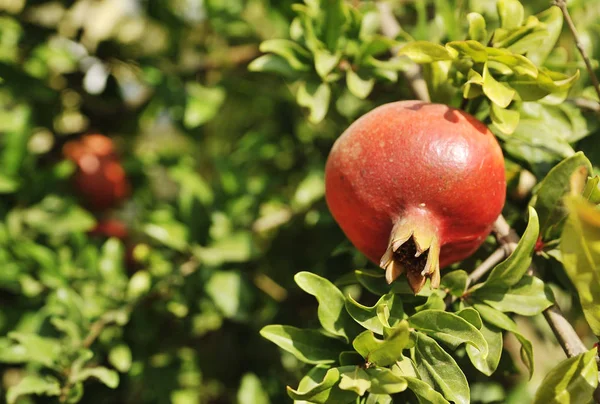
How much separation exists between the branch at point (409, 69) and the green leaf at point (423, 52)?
8cm

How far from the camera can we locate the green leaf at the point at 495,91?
0.78 m

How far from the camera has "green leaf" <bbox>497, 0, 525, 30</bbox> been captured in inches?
33.5

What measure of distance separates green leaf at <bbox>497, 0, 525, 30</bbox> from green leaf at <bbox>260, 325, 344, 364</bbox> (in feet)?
1.69

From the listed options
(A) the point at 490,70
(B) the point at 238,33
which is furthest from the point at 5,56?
(A) the point at 490,70

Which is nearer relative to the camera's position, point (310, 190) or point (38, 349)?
point (38, 349)

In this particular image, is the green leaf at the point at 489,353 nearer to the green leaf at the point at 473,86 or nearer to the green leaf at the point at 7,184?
the green leaf at the point at 473,86

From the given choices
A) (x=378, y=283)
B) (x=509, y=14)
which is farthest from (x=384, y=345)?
(x=509, y=14)

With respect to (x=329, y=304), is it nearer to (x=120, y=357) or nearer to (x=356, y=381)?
(x=356, y=381)

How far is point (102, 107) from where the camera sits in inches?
61.7

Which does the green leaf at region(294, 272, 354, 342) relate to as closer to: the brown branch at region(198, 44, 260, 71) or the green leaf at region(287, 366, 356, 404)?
the green leaf at region(287, 366, 356, 404)

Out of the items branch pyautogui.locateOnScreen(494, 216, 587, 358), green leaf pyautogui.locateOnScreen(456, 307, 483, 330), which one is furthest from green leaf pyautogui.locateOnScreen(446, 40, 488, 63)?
green leaf pyautogui.locateOnScreen(456, 307, 483, 330)

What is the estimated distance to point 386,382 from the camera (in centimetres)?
67

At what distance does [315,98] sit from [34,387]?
0.65 meters

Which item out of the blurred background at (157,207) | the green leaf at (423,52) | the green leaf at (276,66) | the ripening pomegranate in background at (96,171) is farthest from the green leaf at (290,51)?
the ripening pomegranate in background at (96,171)
